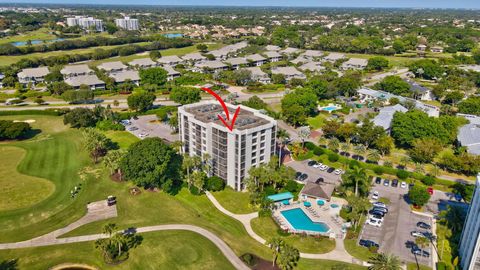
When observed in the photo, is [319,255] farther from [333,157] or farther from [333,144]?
[333,144]

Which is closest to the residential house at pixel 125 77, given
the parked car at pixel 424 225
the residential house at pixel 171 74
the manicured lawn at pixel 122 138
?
the residential house at pixel 171 74

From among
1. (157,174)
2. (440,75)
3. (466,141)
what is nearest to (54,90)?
(157,174)

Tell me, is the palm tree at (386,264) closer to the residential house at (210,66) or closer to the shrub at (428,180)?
the shrub at (428,180)

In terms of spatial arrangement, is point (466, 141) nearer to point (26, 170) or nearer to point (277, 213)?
point (277, 213)

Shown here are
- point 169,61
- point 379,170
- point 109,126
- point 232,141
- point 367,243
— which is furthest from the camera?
point 169,61

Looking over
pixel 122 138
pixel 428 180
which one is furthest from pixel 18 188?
pixel 428 180
